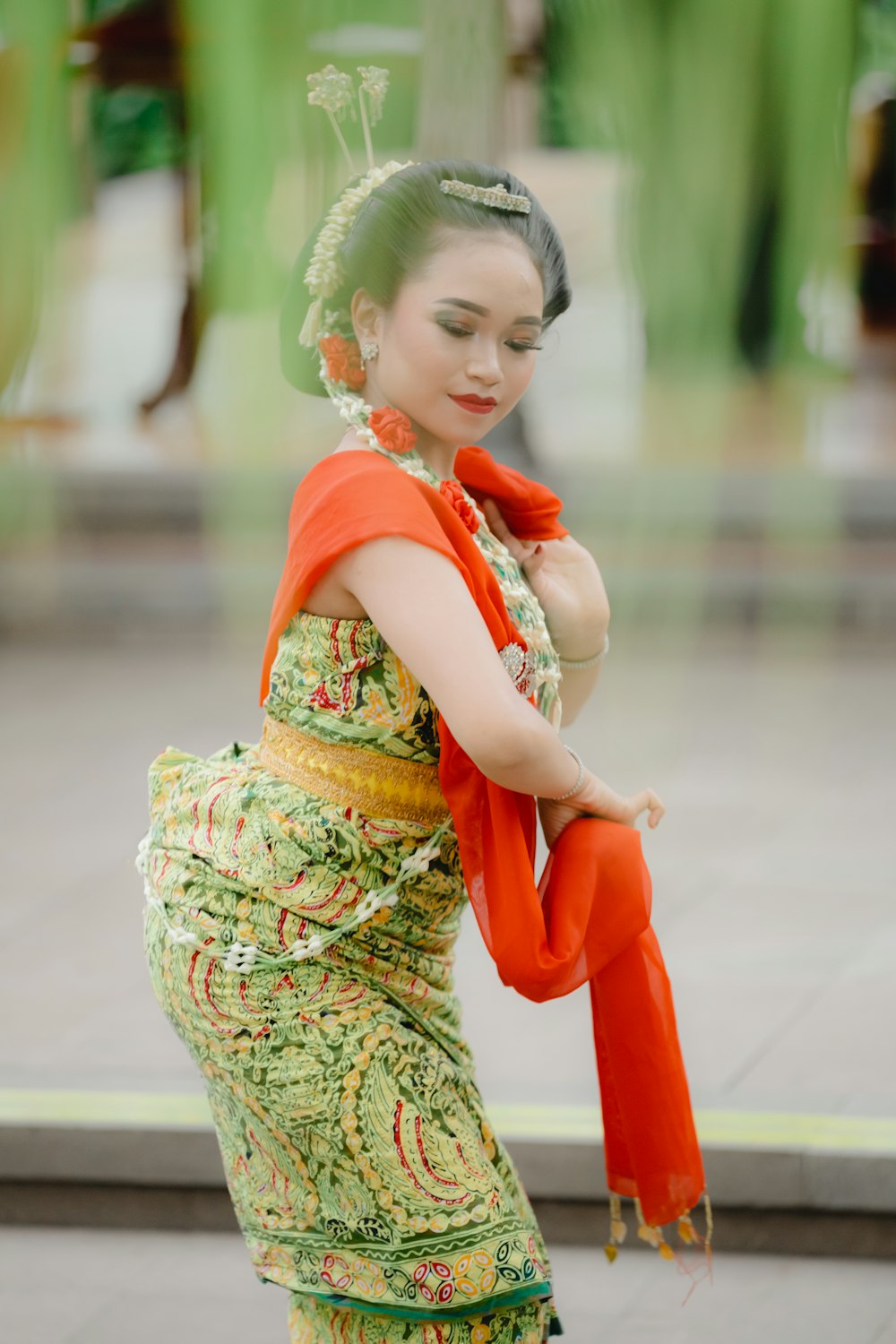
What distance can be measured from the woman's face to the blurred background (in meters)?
1.57

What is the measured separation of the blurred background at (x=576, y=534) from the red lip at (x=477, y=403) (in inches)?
61.5

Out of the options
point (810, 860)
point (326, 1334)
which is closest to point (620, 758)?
point (810, 860)

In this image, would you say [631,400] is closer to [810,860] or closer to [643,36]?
[643,36]

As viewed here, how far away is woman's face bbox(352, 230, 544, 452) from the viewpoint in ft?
6.59

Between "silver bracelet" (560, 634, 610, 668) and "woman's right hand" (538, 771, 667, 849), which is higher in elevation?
"silver bracelet" (560, 634, 610, 668)

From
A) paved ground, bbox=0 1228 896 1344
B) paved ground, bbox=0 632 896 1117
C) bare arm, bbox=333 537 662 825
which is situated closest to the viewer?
bare arm, bbox=333 537 662 825

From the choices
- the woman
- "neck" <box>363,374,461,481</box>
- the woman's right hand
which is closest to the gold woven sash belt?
the woman

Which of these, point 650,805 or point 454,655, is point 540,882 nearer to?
point 650,805

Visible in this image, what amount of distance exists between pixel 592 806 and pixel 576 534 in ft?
15.6

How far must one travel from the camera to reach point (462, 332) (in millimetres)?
2025

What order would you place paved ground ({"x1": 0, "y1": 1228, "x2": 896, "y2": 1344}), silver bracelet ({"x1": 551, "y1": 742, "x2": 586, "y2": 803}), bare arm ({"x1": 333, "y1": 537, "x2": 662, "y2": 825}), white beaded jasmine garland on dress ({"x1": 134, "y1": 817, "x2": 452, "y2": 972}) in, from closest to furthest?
bare arm ({"x1": 333, "y1": 537, "x2": 662, "y2": 825}), silver bracelet ({"x1": 551, "y1": 742, "x2": 586, "y2": 803}), white beaded jasmine garland on dress ({"x1": 134, "y1": 817, "x2": 452, "y2": 972}), paved ground ({"x1": 0, "y1": 1228, "x2": 896, "y2": 1344})

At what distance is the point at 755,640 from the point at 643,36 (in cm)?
213

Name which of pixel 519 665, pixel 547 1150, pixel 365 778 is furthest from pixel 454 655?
pixel 547 1150

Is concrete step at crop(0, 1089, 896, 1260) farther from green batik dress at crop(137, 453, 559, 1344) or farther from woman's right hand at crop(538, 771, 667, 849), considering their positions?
woman's right hand at crop(538, 771, 667, 849)
